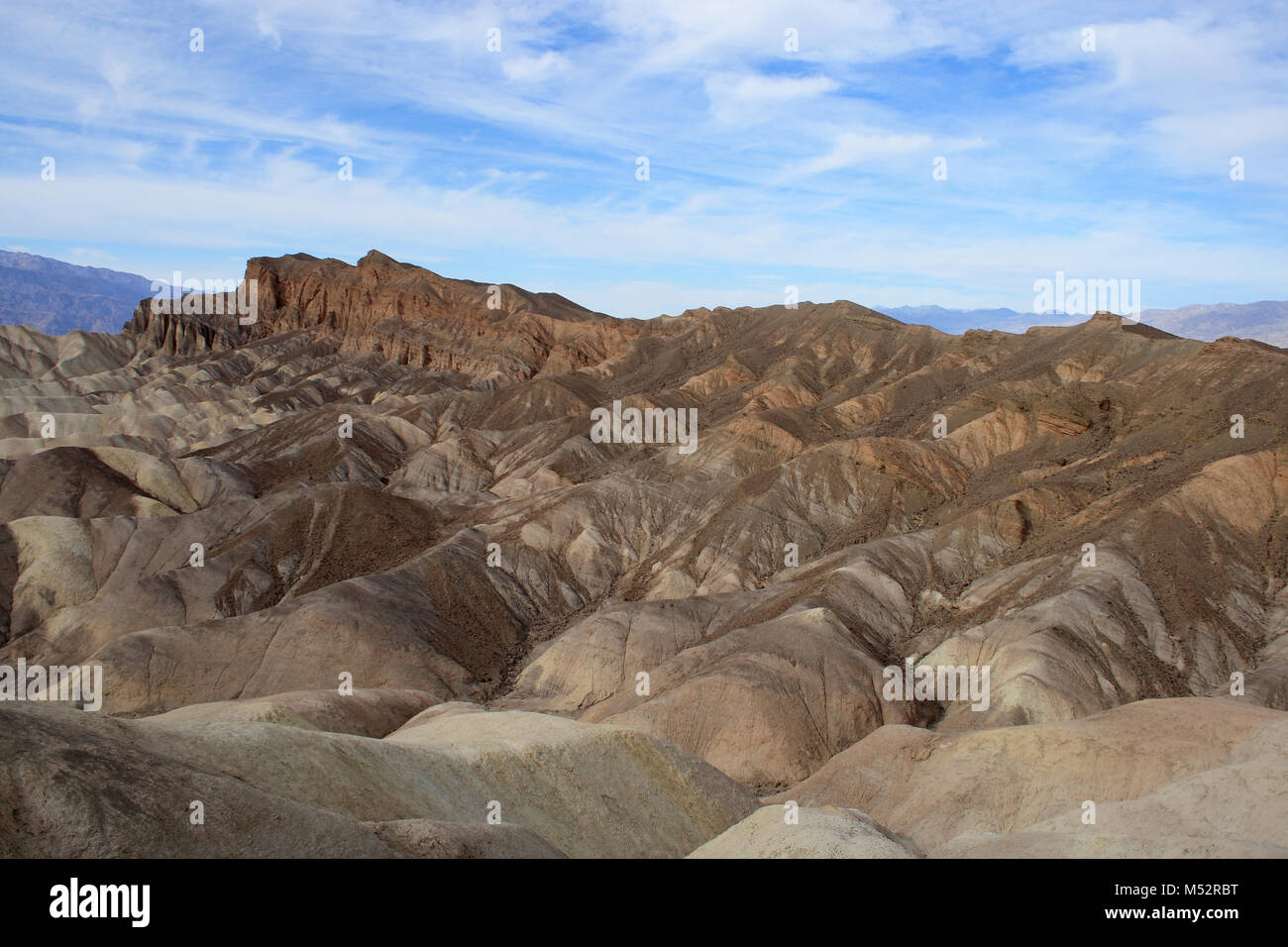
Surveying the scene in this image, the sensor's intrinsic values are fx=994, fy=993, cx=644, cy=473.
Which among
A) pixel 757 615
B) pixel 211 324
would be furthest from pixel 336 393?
pixel 757 615

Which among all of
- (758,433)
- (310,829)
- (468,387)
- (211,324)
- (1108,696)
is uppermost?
(211,324)

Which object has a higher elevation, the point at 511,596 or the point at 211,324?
the point at 211,324

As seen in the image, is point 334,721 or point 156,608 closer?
point 334,721

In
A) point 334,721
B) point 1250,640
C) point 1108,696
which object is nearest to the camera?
point 334,721

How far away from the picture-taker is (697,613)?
47875 mm

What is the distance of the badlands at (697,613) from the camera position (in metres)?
19.5

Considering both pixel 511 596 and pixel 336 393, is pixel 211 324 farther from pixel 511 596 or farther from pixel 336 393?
pixel 511 596

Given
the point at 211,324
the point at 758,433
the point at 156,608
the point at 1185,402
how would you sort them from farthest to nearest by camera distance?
the point at 211,324 → the point at 758,433 → the point at 1185,402 → the point at 156,608

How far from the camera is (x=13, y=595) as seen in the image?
172 feet

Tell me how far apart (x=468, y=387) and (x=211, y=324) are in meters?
54.7

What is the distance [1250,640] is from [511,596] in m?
34.4

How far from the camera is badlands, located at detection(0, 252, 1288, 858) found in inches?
766

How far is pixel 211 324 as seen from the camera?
14638 centimetres

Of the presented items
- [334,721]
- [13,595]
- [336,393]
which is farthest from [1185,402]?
[336,393]
